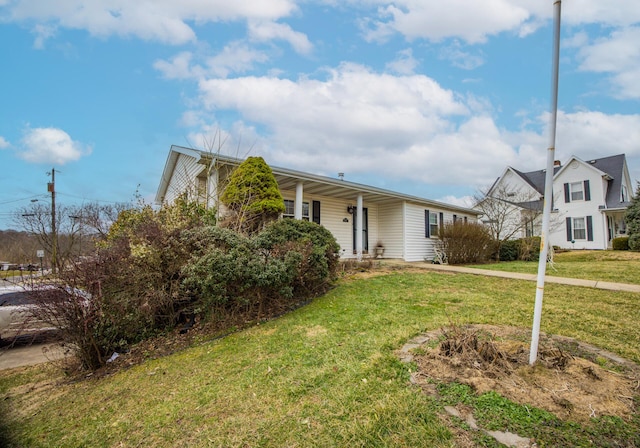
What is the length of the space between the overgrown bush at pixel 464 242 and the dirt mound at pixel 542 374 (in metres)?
9.86

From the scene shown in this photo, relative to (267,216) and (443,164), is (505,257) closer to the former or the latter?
(443,164)

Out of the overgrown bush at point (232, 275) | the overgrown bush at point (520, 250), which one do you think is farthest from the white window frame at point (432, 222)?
the overgrown bush at point (232, 275)

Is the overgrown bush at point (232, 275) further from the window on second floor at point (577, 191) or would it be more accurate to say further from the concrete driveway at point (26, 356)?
the window on second floor at point (577, 191)

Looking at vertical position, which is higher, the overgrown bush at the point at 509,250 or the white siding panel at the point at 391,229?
the white siding panel at the point at 391,229

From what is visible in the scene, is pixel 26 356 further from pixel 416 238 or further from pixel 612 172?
pixel 612 172

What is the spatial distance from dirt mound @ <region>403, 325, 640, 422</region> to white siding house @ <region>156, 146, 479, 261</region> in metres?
7.49

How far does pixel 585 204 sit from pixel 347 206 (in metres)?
18.6

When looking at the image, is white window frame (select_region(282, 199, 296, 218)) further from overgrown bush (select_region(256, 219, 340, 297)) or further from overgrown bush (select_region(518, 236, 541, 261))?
overgrown bush (select_region(518, 236, 541, 261))

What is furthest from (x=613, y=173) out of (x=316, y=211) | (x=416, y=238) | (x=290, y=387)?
(x=290, y=387)

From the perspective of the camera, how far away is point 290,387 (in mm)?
2771

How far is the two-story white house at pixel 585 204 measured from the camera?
19875 millimetres

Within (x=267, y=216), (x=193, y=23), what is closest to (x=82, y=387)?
(x=267, y=216)

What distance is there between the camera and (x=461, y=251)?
12766 mm

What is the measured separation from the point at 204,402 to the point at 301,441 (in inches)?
46.5
